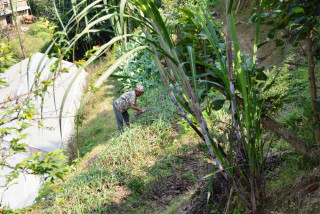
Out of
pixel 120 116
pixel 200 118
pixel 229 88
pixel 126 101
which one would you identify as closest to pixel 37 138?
pixel 120 116

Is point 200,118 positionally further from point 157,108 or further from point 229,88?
point 157,108

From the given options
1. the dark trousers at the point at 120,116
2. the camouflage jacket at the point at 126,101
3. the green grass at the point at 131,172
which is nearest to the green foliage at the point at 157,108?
the green grass at the point at 131,172

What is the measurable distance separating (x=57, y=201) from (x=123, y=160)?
1594mm

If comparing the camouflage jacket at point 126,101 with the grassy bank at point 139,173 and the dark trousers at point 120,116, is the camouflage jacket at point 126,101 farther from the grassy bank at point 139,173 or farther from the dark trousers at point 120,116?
the grassy bank at point 139,173

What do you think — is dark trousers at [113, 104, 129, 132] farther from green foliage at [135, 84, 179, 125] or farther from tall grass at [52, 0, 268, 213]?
tall grass at [52, 0, 268, 213]

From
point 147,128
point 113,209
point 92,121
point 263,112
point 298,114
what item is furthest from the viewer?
point 92,121

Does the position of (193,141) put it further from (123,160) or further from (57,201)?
(57,201)

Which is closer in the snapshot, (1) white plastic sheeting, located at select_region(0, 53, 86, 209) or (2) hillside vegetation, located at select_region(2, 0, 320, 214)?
(2) hillside vegetation, located at select_region(2, 0, 320, 214)

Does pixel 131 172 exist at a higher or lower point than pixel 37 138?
higher

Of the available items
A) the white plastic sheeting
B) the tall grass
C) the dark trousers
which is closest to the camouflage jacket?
the dark trousers

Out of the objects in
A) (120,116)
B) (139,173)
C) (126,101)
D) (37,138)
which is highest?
(126,101)

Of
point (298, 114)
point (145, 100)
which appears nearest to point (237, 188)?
point (298, 114)

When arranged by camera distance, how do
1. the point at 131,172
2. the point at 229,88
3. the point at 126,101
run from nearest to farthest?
the point at 229,88
the point at 131,172
the point at 126,101

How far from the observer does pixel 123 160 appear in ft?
23.1
